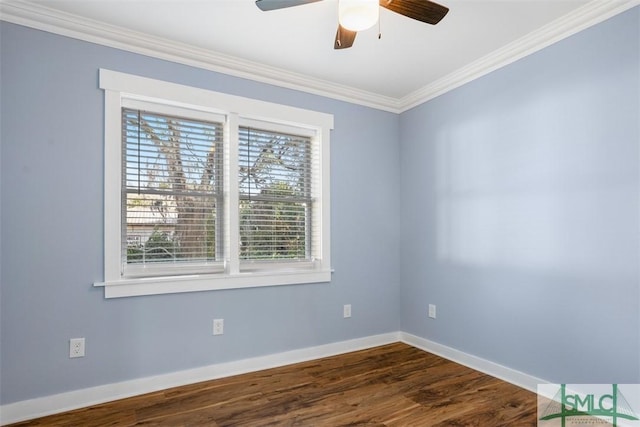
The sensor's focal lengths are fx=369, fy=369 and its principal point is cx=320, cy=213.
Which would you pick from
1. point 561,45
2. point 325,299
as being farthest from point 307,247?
point 561,45

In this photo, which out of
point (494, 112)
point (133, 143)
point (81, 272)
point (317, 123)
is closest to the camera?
point (81, 272)

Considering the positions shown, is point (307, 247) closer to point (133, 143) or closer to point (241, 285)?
point (241, 285)

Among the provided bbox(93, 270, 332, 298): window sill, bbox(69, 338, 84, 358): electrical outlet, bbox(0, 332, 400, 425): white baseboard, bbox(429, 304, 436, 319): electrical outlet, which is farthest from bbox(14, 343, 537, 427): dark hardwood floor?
bbox(93, 270, 332, 298): window sill

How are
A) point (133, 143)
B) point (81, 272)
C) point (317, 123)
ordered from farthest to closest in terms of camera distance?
point (317, 123)
point (133, 143)
point (81, 272)

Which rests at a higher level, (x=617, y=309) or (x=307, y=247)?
(x=307, y=247)

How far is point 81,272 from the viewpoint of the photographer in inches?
97.5

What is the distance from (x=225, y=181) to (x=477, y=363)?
2.59 metres

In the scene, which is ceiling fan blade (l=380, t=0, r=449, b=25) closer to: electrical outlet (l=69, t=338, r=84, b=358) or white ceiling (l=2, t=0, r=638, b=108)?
white ceiling (l=2, t=0, r=638, b=108)

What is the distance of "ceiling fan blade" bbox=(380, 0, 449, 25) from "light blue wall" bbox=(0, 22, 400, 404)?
1.60 metres

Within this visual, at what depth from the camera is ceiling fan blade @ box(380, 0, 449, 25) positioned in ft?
5.92

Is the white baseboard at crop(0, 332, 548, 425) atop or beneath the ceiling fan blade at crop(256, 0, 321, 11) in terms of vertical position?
beneath

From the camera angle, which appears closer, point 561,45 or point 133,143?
point 561,45

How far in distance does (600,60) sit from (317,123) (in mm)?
2120

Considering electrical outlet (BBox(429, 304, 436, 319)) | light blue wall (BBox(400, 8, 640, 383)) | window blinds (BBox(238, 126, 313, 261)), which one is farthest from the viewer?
electrical outlet (BBox(429, 304, 436, 319))
